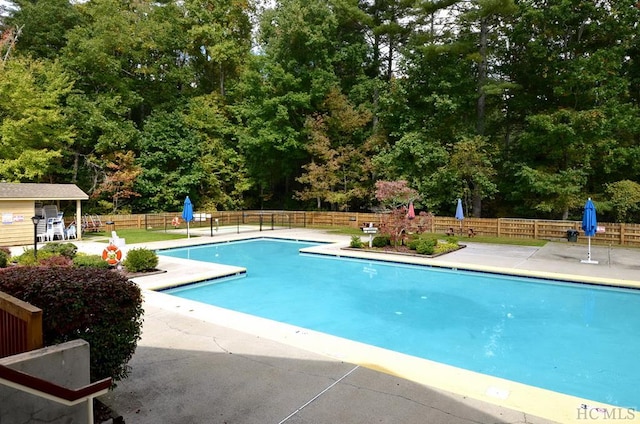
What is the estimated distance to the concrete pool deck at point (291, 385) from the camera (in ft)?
11.1

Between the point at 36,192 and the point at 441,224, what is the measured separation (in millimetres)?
17473

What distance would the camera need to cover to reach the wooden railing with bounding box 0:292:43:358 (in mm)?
2758

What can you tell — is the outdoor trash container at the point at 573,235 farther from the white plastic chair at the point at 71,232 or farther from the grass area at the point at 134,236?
the white plastic chair at the point at 71,232

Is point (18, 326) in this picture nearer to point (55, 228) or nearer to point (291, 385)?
point (291, 385)

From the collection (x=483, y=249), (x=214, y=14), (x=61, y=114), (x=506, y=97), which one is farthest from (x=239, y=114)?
(x=483, y=249)

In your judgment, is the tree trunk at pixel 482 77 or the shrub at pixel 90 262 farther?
the tree trunk at pixel 482 77

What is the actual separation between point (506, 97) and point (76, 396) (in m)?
25.3

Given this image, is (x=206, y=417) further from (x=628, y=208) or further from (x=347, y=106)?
(x=347, y=106)

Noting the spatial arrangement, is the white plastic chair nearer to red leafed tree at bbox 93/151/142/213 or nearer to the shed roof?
the shed roof

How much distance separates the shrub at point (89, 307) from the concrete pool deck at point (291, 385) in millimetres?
573

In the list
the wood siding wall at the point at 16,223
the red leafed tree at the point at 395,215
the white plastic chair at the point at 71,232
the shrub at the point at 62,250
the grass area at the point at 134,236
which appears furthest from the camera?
the grass area at the point at 134,236

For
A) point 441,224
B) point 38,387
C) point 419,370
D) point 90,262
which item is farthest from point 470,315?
point 441,224

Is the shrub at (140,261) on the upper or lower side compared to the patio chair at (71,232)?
lower

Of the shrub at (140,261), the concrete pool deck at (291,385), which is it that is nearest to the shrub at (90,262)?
the shrub at (140,261)
